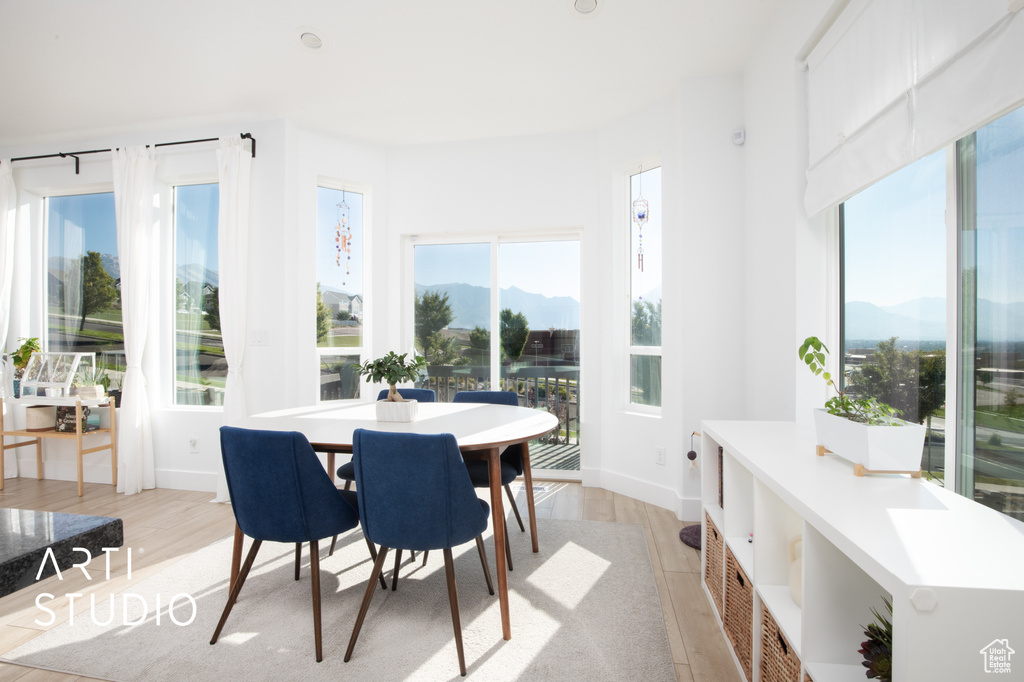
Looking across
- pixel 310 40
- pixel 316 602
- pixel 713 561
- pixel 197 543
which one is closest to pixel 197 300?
pixel 197 543

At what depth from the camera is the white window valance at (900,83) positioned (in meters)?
1.21

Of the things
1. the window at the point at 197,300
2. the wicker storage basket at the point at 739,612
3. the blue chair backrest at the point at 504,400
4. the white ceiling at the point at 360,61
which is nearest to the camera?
the wicker storage basket at the point at 739,612

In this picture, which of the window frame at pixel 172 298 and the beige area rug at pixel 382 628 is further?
the window frame at pixel 172 298

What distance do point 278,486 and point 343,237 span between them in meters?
2.78

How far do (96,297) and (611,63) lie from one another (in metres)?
4.45

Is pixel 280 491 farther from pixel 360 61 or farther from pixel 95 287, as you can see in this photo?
pixel 95 287

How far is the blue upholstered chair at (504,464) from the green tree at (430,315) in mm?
1193

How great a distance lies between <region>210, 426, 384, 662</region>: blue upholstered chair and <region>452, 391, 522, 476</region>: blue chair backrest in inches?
47.7

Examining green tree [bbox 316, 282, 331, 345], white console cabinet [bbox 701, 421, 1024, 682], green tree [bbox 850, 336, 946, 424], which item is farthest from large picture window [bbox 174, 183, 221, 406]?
green tree [bbox 850, 336, 946, 424]

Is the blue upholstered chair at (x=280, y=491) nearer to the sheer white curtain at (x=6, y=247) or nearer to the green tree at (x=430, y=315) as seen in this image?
the green tree at (x=430, y=315)

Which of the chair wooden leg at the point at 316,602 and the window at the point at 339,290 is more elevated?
the window at the point at 339,290

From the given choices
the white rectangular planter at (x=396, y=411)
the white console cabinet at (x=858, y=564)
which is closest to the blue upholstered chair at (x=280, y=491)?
the white rectangular planter at (x=396, y=411)

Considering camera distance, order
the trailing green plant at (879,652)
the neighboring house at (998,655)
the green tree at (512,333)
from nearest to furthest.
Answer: the neighboring house at (998,655) < the trailing green plant at (879,652) < the green tree at (512,333)

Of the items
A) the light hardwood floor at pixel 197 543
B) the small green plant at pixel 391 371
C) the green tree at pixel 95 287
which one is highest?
the green tree at pixel 95 287
